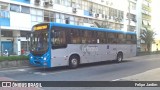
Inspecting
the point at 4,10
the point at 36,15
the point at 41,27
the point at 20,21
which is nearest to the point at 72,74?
the point at 41,27

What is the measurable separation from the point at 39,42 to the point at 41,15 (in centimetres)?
2108

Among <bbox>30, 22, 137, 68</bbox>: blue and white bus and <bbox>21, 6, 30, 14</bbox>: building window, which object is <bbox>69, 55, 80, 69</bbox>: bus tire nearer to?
<bbox>30, 22, 137, 68</bbox>: blue and white bus

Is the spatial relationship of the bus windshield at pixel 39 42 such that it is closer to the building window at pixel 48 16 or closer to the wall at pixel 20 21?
the wall at pixel 20 21

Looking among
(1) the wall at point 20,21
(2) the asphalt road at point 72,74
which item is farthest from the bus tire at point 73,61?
(1) the wall at point 20,21

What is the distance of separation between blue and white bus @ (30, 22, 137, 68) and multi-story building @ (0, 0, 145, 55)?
15.4 meters

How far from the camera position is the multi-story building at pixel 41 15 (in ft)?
109

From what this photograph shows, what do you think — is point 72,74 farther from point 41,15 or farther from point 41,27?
point 41,15

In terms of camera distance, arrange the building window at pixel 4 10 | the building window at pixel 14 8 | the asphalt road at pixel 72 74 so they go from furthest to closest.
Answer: the building window at pixel 14 8 → the building window at pixel 4 10 → the asphalt road at pixel 72 74

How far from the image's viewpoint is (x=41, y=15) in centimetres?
3778

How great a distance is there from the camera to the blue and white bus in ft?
55.7

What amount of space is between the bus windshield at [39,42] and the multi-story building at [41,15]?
15.6 metres

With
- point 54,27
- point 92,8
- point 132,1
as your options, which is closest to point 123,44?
point 54,27

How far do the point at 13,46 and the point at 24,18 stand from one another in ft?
14.8

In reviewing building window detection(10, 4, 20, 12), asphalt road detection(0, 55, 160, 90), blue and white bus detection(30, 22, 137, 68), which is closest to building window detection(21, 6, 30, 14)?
building window detection(10, 4, 20, 12)
